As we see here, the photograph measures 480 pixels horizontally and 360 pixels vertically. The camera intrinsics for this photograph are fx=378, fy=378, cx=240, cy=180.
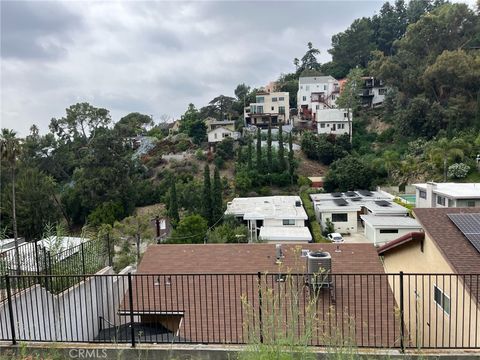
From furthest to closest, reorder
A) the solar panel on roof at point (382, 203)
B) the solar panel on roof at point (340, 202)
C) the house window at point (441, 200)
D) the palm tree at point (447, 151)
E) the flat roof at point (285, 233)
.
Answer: the palm tree at point (447, 151) → the solar panel on roof at point (340, 202) → the solar panel on roof at point (382, 203) → the house window at point (441, 200) → the flat roof at point (285, 233)

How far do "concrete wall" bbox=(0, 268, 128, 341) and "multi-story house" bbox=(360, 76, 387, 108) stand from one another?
55958 millimetres

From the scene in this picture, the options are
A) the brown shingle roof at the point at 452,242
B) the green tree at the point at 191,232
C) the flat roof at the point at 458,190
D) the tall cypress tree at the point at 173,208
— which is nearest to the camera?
the brown shingle roof at the point at 452,242

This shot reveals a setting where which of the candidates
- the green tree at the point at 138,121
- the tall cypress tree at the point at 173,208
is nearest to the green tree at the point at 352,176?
the tall cypress tree at the point at 173,208

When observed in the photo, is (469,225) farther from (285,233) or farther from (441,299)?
(285,233)

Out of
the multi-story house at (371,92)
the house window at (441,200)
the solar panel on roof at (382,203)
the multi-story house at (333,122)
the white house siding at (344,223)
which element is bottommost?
the white house siding at (344,223)

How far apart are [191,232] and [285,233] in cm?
587

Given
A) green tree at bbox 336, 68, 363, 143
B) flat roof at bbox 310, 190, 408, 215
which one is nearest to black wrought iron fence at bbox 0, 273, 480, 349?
flat roof at bbox 310, 190, 408, 215

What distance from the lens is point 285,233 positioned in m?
23.5

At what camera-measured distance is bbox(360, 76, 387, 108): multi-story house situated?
57.7 metres

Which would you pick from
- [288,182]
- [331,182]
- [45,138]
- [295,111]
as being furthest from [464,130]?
[45,138]

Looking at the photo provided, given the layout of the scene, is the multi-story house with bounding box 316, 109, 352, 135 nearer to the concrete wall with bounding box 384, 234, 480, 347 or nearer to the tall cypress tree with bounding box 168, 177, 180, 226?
the tall cypress tree with bounding box 168, 177, 180, 226

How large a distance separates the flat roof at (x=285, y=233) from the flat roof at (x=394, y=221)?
4.49 meters

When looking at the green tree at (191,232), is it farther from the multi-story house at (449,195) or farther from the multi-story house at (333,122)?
the multi-story house at (333,122)

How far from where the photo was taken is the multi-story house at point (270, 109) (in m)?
58.4
